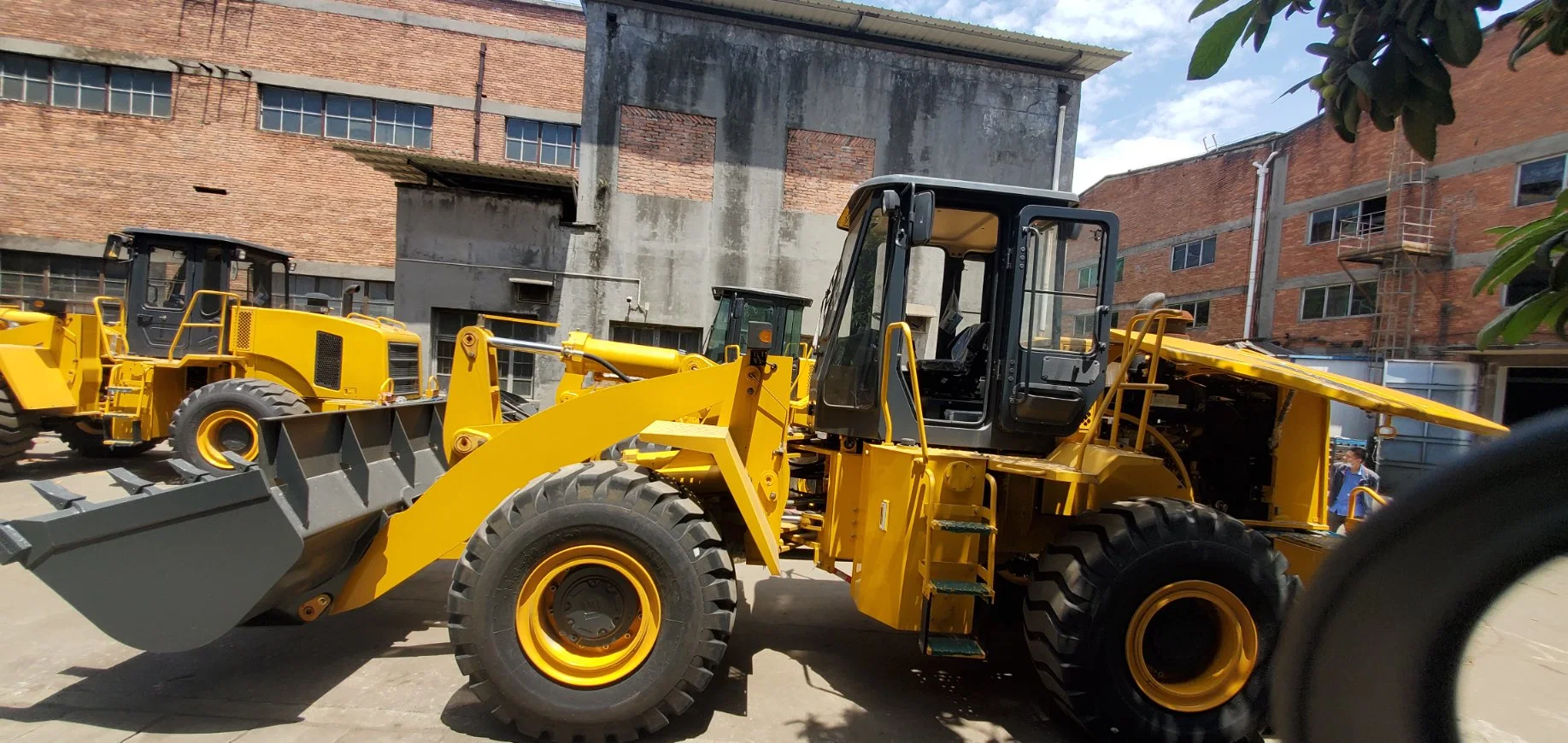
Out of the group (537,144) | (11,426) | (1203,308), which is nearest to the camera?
(11,426)

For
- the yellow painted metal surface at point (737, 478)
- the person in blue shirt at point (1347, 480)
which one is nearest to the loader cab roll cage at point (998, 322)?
the yellow painted metal surface at point (737, 478)

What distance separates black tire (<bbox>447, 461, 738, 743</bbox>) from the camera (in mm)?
2975

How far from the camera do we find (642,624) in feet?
10.2

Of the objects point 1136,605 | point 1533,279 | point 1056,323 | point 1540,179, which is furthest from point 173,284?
point 1540,179

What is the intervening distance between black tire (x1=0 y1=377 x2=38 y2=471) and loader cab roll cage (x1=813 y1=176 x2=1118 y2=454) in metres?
9.28

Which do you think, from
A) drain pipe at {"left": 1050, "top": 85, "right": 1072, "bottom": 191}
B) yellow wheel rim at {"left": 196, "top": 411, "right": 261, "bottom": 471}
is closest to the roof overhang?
yellow wheel rim at {"left": 196, "top": 411, "right": 261, "bottom": 471}

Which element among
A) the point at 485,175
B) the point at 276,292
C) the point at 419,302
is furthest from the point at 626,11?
the point at 276,292

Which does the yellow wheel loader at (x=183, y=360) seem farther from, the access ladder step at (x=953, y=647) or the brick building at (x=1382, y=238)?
the brick building at (x=1382, y=238)

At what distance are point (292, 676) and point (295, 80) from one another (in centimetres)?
2072

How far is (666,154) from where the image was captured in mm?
13312

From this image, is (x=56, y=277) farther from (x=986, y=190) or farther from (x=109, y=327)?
(x=986, y=190)

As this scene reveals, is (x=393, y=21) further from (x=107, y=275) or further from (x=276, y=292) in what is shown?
(x=276, y=292)

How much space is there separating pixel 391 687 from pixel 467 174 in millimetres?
11478

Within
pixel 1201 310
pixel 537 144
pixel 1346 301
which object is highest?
pixel 537 144
